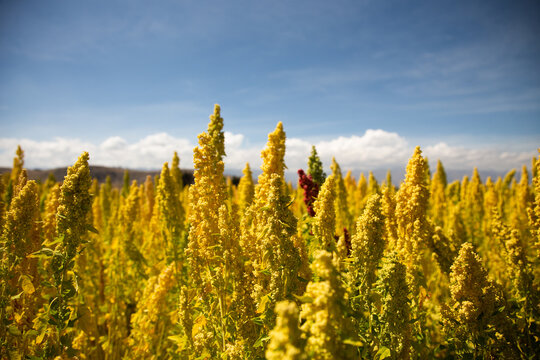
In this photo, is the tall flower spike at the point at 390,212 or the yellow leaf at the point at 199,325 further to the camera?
the tall flower spike at the point at 390,212

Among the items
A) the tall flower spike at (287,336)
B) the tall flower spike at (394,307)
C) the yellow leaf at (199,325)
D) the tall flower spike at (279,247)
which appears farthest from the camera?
the yellow leaf at (199,325)

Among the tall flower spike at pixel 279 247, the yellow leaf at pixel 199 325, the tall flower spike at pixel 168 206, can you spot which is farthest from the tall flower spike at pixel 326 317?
the tall flower spike at pixel 168 206

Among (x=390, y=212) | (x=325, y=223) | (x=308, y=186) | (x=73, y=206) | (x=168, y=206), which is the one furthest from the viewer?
(x=168, y=206)

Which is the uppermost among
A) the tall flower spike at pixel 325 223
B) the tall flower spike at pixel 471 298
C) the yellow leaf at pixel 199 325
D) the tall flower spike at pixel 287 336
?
the tall flower spike at pixel 325 223

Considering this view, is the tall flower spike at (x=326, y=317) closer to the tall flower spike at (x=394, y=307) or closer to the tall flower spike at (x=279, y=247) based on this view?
the tall flower spike at (x=279, y=247)

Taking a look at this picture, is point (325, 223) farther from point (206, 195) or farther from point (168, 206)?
point (168, 206)

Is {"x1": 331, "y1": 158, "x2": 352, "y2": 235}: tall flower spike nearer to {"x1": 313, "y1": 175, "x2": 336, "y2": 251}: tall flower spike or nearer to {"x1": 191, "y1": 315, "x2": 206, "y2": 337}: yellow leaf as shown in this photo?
{"x1": 313, "y1": 175, "x2": 336, "y2": 251}: tall flower spike

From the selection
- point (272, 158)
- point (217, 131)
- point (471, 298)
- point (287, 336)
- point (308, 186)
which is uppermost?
point (217, 131)

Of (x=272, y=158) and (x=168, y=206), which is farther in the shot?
(x=168, y=206)

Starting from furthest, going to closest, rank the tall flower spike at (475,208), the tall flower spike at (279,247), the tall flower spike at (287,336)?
the tall flower spike at (475,208) → the tall flower spike at (279,247) → the tall flower spike at (287,336)

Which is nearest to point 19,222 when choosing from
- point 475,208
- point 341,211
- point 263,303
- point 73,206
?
point 73,206

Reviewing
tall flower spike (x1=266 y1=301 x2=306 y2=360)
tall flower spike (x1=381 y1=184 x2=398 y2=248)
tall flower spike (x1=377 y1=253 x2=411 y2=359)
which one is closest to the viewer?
tall flower spike (x1=266 y1=301 x2=306 y2=360)

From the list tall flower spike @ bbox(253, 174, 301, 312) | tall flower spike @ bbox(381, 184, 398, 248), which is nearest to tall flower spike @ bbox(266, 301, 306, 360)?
tall flower spike @ bbox(253, 174, 301, 312)

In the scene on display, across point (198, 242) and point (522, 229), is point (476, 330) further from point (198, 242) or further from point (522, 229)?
point (522, 229)
